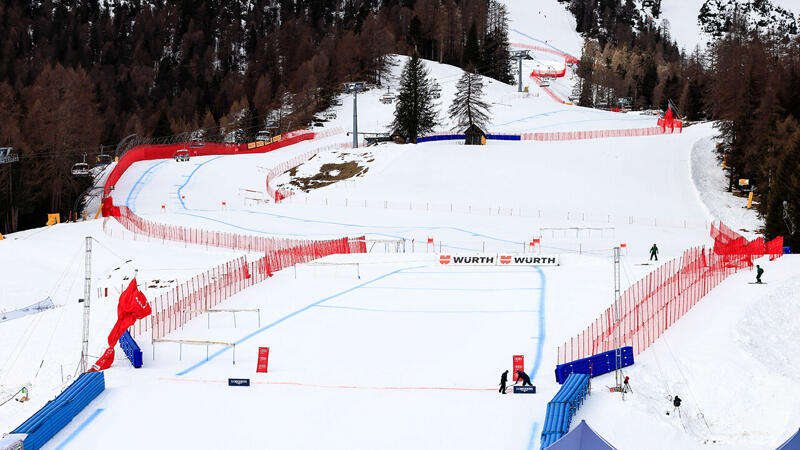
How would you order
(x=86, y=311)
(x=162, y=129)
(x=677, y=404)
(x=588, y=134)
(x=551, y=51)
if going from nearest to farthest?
(x=677, y=404), (x=86, y=311), (x=588, y=134), (x=162, y=129), (x=551, y=51)

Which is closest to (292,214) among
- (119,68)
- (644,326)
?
(644,326)

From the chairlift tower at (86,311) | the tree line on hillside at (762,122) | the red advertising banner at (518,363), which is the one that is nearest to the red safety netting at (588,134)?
the tree line on hillside at (762,122)

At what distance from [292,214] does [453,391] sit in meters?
36.6

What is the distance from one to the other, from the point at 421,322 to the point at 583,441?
1632 centimetres

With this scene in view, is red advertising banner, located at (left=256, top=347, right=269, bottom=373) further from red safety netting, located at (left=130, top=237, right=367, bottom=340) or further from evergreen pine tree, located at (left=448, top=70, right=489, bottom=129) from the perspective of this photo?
evergreen pine tree, located at (left=448, top=70, right=489, bottom=129)

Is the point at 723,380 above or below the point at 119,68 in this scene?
below

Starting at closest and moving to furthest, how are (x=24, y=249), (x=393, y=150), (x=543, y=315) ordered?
(x=543, y=315)
(x=24, y=249)
(x=393, y=150)

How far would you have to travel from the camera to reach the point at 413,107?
3157 inches

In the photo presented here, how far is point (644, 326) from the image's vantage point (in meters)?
29.8

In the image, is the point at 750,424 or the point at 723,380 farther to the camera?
the point at 723,380

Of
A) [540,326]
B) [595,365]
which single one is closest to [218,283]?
[540,326]

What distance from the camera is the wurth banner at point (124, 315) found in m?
27.6

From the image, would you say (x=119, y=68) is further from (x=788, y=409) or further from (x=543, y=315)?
(x=788, y=409)

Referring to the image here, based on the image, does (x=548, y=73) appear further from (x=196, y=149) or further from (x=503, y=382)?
(x=503, y=382)
